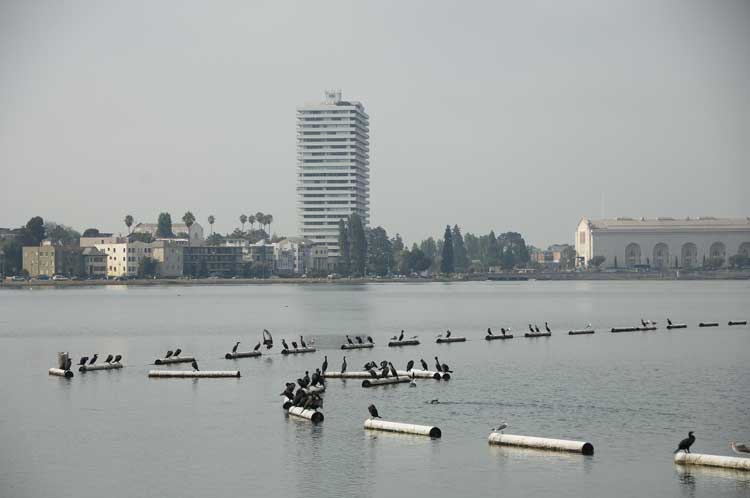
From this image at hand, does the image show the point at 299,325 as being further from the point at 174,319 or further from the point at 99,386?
the point at 99,386

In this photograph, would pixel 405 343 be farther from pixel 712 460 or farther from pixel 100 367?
pixel 712 460

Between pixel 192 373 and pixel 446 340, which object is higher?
pixel 446 340

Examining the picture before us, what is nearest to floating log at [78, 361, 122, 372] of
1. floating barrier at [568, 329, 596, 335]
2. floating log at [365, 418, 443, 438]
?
floating log at [365, 418, 443, 438]

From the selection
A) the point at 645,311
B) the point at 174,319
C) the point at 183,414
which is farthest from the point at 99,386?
the point at 645,311

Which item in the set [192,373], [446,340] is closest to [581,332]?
[446,340]

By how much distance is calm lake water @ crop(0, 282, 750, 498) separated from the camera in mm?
31391

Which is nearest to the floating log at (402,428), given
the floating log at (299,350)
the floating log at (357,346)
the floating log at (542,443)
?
the floating log at (542,443)

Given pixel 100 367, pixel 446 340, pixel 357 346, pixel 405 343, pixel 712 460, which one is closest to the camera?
pixel 712 460

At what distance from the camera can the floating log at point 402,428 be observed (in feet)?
121

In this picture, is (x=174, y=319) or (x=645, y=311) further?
(x=645, y=311)

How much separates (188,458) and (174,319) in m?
80.1

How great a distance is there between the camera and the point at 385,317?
378 feet

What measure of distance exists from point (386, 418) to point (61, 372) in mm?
22871

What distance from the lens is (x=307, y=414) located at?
4103 cm
